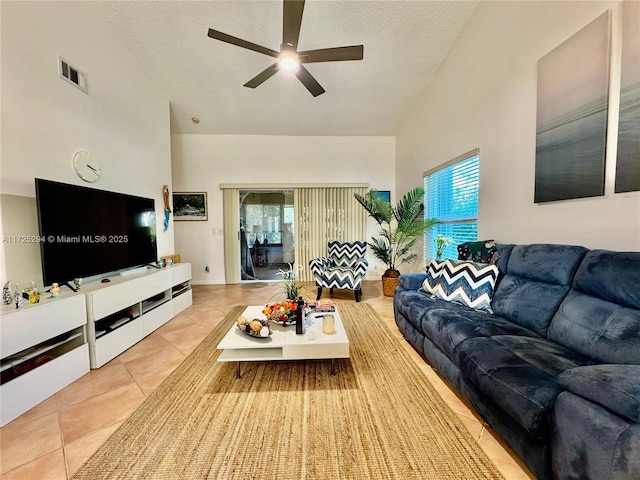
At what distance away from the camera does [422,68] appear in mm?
3346

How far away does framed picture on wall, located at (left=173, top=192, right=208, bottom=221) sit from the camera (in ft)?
16.2

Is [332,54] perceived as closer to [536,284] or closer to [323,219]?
[536,284]

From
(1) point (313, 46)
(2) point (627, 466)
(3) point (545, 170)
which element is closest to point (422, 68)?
(1) point (313, 46)

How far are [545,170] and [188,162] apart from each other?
5.40 m

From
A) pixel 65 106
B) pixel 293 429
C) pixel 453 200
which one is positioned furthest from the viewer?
pixel 453 200

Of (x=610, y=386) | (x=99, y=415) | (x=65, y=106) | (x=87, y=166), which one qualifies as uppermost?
(x=65, y=106)

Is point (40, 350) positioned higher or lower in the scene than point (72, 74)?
lower

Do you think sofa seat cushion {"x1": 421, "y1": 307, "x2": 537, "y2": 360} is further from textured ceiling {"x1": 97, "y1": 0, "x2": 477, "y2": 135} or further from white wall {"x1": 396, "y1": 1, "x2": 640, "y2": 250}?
textured ceiling {"x1": 97, "y1": 0, "x2": 477, "y2": 135}

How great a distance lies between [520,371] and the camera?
1108mm

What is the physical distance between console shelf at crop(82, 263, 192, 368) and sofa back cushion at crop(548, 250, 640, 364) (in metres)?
3.21

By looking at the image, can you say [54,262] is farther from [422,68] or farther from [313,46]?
[422,68]

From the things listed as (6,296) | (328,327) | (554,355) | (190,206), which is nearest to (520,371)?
(554,355)

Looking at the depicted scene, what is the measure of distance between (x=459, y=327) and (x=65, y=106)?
3641 mm

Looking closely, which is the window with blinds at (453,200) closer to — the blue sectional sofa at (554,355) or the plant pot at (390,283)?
the plant pot at (390,283)
